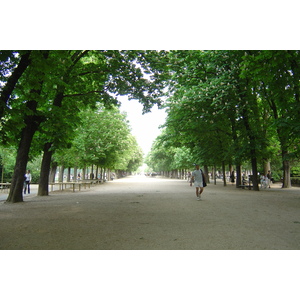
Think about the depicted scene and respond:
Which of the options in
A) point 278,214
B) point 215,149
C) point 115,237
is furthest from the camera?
point 215,149

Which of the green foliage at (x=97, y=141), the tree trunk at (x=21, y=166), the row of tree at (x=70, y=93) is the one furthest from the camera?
the green foliage at (x=97, y=141)

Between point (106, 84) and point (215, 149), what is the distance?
13681 millimetres

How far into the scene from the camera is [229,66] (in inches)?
770

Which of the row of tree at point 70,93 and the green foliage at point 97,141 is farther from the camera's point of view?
the green foliage at point 97,141

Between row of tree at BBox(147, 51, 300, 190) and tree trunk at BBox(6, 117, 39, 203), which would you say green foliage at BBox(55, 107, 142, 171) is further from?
tree trunk at BBox(6, 117, 39, 203)

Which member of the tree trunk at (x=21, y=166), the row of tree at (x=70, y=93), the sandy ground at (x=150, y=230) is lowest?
the sandy ground at (x=150, y=230)

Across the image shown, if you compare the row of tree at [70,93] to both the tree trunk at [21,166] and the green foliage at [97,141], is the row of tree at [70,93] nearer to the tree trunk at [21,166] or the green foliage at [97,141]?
the tree trunk at [21,166]

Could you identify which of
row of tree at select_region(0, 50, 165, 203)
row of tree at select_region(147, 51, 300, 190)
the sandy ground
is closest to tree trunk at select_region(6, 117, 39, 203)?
row of tree at select_region(0, 50, 165, 203)

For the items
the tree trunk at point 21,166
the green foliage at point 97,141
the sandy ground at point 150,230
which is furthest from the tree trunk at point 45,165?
the green foliage at point 97,141

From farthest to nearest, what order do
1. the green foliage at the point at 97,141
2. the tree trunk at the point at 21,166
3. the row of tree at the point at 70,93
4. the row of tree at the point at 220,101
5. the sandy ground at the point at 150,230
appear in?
the green foliage at the point at 97,141, the row of tree at the point at 220,101, the tree trunk at the point at 21,166, the row of tree at the point at 70,93, the sandy ground at the point at 150,230

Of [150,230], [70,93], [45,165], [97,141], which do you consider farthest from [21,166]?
[97,141]

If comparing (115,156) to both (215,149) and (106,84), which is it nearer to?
(215,149)

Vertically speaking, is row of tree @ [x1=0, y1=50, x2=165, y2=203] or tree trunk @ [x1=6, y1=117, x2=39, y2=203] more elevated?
row of tree @ [x1=0, y1=50, x2=165, y2=203]
